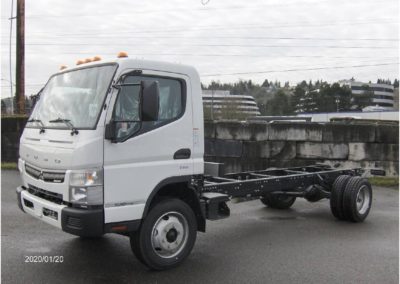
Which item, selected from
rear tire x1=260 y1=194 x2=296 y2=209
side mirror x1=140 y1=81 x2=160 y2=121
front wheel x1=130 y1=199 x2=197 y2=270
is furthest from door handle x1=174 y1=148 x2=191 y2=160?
rear tire x1=260 y1=194 x2=296 y2=209

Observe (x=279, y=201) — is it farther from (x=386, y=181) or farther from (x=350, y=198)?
(x=386, y=181)

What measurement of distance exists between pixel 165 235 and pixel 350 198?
405 cm

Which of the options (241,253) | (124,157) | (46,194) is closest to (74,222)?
(46,194)

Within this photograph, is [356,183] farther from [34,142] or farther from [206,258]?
[34,142]

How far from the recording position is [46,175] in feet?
15.9

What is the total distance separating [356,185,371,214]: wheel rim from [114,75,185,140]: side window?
457 centimetres

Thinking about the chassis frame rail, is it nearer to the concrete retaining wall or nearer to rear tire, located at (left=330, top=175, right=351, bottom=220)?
rear tire, located at (left=330, top=175, right=351, bottom=220)

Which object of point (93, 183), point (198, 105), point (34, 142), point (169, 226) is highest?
point (198, 105)

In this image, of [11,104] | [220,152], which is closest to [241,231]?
[220,152]

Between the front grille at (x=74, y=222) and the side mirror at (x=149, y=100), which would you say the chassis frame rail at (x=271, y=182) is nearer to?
the side mirror at (x=149, y=100)

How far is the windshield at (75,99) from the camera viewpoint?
15.6 ft

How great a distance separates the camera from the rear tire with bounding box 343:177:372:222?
7734 millimetres

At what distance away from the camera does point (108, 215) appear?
4.63 metres

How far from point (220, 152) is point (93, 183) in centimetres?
900
